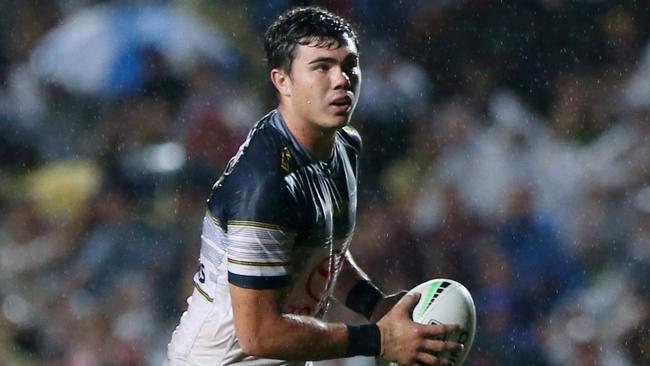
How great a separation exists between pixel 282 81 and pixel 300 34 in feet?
0.41

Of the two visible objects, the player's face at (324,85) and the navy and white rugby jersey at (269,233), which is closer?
the navy and white rugby jersey at (269,233)

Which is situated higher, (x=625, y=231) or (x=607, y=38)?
(x=607, y=38)

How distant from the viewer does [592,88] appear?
5172 mm

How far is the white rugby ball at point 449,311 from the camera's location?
2.82 metres

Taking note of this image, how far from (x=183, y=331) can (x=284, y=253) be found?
468 millimetres

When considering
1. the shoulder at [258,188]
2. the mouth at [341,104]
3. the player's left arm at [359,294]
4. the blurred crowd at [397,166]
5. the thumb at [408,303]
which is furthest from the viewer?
the blurred crowd at [397,166]

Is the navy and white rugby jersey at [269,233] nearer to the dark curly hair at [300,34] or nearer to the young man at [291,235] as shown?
the young man at [291,235]

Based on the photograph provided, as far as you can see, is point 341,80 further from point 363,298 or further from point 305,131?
point 363,298

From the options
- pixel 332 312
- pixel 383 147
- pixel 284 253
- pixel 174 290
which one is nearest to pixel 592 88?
pixel 383 147

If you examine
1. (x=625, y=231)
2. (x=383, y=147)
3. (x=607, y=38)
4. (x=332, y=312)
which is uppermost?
(x=607, y=38)

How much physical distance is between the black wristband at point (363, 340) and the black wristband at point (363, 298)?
37 cm

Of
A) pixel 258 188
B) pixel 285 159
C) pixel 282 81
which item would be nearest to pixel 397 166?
pixel 282 81

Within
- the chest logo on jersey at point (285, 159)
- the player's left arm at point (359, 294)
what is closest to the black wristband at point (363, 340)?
the player's left arm at point (359, 294)

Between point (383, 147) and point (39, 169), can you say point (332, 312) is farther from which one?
point (39, 169)
